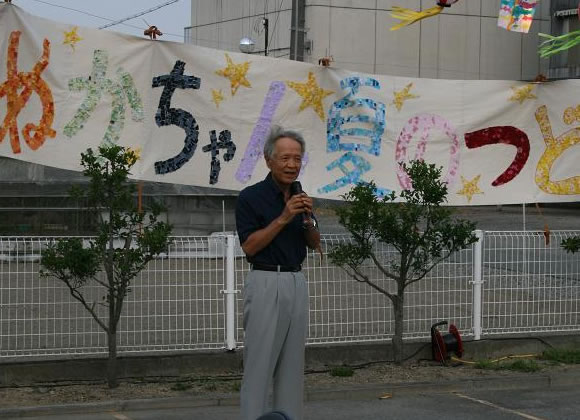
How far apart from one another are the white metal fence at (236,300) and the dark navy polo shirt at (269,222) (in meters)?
3.20

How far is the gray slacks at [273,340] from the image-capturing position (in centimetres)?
497

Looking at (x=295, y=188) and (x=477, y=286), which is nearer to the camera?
(x=295, y=188)

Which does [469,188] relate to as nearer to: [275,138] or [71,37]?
[71,37]

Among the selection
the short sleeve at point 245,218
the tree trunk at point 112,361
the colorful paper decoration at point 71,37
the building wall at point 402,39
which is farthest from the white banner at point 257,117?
the building wall at point 402,39

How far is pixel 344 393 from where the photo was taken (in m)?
8.02

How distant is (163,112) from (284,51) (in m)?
33.5

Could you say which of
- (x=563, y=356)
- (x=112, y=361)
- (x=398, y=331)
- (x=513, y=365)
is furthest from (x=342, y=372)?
(x=563, y=356)

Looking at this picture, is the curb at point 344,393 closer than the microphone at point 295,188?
No

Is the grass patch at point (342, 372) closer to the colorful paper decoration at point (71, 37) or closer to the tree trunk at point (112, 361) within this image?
the tree trunk at point (112, 361)

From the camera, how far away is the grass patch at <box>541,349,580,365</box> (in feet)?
30.0

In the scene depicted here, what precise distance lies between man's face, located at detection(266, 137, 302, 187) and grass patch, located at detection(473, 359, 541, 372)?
4.58 meters

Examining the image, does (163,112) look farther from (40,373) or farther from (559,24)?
(559,24)

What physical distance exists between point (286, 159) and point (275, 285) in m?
0.69

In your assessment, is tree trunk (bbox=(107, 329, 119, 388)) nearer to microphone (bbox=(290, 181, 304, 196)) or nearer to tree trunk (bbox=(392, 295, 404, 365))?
tree trunk (bbox=(392, 295, 404, 365))
